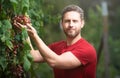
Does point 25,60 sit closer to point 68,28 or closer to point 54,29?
point 68,28

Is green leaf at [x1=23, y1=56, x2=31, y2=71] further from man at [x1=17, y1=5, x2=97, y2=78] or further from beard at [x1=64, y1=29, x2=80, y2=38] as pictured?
beard at [x1=64, y1=29, x2=80, y2=38]

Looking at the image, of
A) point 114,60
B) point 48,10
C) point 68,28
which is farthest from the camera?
point 114,60

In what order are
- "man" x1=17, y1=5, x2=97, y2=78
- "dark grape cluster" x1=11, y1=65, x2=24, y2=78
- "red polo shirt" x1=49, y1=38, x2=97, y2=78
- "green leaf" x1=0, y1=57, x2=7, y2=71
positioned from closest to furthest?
"green leaf" x1=0, y1=57, x2=7, y2=71, "dark grape cluster" x1=11, y1=65, x2=24, y2=78, "man" x1=17, y1=5, x2=97, y2=78, "red polo shirt" x1=49, y1=38, x2=97, y2=78

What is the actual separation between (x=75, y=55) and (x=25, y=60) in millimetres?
920

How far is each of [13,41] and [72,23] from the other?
3.10 ft

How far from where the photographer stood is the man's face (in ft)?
17.5

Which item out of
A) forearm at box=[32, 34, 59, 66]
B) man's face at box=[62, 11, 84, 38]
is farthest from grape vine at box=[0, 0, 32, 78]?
man's face at box=[62, 11, 84, 38]

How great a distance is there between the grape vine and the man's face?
762 millimetres

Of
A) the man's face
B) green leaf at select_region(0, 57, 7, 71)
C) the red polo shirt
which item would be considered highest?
the man's face

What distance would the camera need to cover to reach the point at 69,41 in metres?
5.54

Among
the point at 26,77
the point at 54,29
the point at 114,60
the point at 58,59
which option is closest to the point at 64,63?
the point at 58,59

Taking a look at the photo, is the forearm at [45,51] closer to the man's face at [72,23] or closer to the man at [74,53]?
the man at [74,53]

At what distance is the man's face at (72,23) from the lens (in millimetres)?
5320

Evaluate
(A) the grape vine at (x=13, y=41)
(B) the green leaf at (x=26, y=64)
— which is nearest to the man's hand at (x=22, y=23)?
(A) the grape vine at (x=13, y=41)
